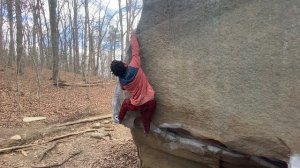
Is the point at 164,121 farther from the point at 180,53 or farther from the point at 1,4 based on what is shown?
the point at 1,4

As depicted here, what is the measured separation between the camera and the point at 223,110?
5473 millimetres

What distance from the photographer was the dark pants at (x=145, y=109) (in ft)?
20.6

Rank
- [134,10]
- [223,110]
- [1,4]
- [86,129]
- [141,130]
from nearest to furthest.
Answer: [223,110] → [141,130] → [86,129] → [1,4] → [134,10]

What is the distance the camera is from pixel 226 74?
5.51m

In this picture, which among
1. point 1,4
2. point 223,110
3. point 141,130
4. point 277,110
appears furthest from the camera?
point 1,4

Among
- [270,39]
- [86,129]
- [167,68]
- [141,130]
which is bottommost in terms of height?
[86,129]

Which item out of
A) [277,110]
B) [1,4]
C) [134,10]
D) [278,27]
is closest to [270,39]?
[278,27]

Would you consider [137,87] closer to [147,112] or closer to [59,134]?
[147,112]

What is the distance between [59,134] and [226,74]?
7514 millimetres

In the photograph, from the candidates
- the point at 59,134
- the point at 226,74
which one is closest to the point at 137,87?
the point at 226,74

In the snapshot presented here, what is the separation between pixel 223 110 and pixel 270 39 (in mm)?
1333

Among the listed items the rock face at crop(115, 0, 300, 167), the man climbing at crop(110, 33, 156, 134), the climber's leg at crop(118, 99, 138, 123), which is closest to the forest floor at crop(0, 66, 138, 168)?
the climber's leg at crop(118, 99, 138, 123)

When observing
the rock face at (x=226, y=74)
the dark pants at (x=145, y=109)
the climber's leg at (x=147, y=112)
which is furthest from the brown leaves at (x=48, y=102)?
the rock face at (x=226, y=74)

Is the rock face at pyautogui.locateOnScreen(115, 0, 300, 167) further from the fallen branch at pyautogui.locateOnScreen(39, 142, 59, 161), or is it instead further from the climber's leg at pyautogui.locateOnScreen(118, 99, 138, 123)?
the fallen branch at pyautogui.locateOnScreen(39, 142, 59, 161)
